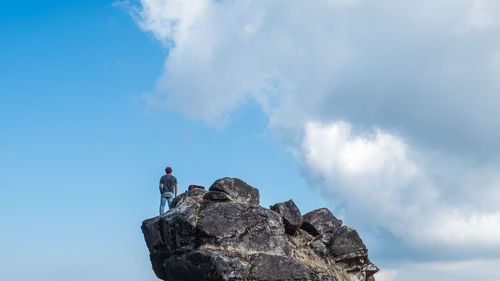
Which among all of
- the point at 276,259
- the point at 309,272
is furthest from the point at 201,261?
the point at 309,272

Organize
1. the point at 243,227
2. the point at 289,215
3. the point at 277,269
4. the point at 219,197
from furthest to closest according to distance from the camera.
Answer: the point at 289,215
the point at 219,197
the point at 243,227
the point at 277,269

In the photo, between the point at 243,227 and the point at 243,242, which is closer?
the point at 243,242

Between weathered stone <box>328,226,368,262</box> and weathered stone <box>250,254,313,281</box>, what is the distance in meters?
4.74

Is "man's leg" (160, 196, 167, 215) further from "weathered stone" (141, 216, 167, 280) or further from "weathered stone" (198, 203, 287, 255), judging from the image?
"weathered stone" (198, 203, 287, 255)

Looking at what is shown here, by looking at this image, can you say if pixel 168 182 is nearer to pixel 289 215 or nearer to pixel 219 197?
pixel 219 197

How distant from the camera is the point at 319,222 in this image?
3341cm

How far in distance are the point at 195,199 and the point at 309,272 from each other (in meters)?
7.93

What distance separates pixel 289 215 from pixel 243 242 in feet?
15.8

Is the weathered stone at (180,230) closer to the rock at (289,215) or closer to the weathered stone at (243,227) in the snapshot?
the weathered stone at (243,227)

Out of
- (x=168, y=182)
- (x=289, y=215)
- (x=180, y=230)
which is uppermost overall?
(x=168, y=182)

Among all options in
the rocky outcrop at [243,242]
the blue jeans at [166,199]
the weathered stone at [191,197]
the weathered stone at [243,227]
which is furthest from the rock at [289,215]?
the blue jeans at [166,199]

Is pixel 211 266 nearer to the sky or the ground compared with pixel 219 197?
nearer to the ground

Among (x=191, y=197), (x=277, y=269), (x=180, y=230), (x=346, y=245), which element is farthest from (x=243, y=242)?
(x=346, y=245)

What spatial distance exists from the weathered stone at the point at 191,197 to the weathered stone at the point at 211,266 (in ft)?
11.9
